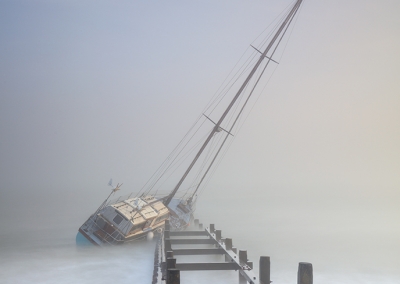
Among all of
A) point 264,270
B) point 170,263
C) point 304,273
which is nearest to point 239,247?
point 264,270

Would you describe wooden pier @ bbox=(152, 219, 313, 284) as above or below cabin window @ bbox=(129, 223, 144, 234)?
below

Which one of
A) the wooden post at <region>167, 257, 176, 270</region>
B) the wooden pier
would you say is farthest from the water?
the wooden post at <region>167, 257, 176, 270</region>

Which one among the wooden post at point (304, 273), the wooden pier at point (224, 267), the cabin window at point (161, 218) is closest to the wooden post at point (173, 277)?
the wooden pier at point (224, 267)

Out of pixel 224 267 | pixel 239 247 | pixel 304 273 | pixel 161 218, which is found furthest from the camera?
pixel 239 247

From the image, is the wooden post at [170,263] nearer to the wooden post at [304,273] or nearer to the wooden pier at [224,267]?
the wooden pier at [224,267]

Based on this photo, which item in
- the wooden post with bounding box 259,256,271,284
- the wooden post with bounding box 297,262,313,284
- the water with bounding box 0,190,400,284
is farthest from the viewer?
the water with bounding box 0,190,400,284

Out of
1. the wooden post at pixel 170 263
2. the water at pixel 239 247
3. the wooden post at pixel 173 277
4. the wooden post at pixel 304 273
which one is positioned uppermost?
the water at pixel 239 247

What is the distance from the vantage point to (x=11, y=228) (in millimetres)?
62594

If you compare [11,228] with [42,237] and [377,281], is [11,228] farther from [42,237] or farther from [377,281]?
[377,281]

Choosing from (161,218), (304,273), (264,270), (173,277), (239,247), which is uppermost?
(161,218)

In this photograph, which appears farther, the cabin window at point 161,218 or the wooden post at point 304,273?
the cabin window at point 161,218

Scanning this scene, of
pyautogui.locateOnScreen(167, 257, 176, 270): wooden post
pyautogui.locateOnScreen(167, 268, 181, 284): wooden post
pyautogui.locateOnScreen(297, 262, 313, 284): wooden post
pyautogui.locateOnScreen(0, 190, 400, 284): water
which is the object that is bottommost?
pyautogui.locateOnScreen(167, 268, 181, 284): wooden post

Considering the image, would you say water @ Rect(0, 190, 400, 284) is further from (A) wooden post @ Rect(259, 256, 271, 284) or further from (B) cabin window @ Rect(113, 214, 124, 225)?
(A) wooden post @ Rect(259, 256, 271, 284)

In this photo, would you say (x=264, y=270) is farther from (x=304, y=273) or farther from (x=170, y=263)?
(x=170, y=263)
